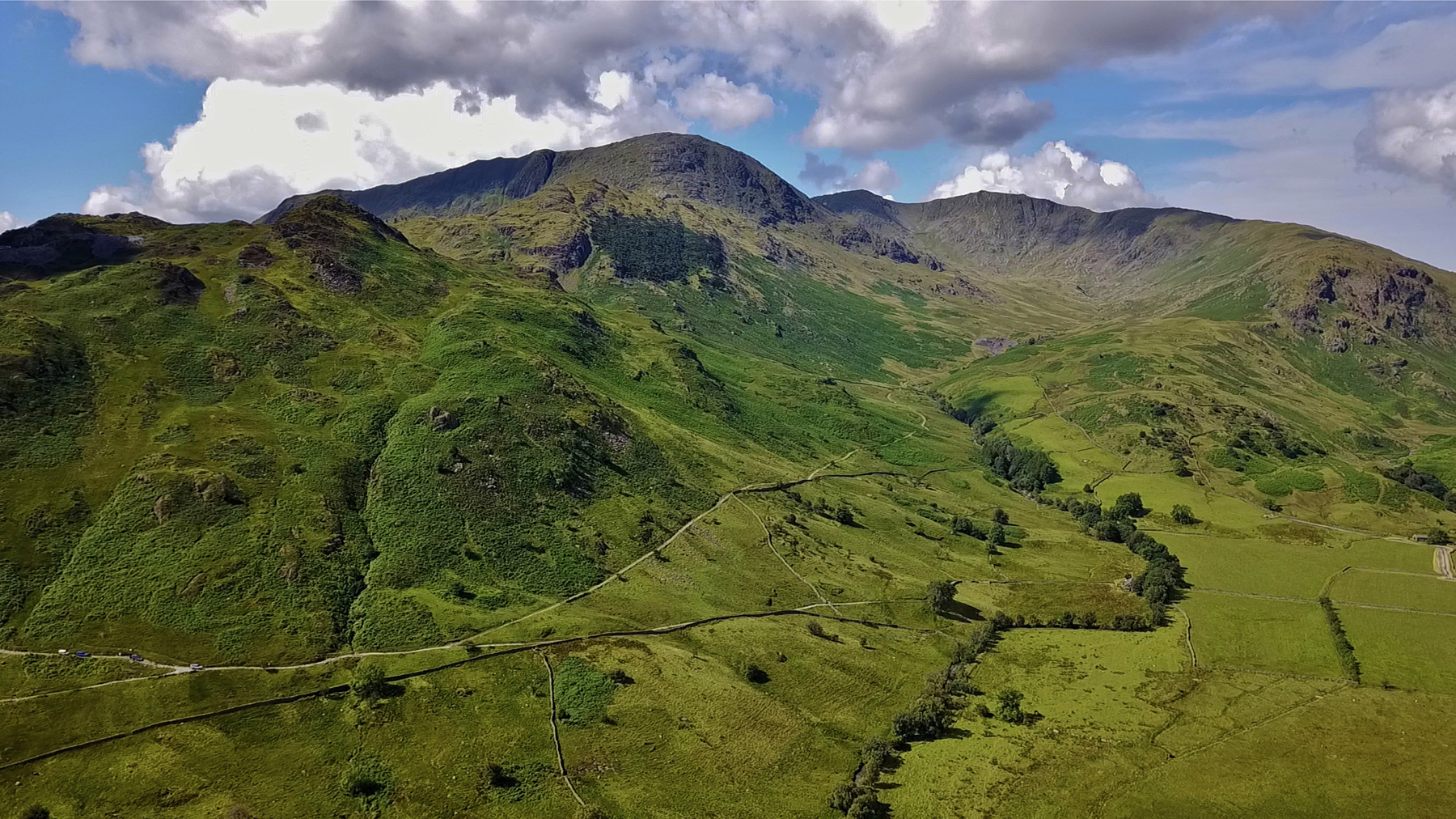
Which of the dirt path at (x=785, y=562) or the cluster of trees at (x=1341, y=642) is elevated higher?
the dirt path at (x=785, y=562)

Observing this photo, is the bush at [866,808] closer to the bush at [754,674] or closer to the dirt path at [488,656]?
the bush at [754,674]

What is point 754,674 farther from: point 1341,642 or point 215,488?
point 1341,642

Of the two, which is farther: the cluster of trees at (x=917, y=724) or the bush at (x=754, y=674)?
the bush at (x=754, y=674)

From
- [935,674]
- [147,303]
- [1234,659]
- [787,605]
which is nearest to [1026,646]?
[935,674]

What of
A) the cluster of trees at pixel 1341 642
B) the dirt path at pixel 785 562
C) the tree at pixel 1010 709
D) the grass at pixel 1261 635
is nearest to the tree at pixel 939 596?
the dirt path at pixel 785 562

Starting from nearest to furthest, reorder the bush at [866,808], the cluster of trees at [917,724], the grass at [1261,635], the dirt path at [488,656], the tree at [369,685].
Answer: the dirt path at [488,656]
the bush at [866,808]
the cluster of trees at [917,724]
the tree at [369,685]
the grass at [1261,635]

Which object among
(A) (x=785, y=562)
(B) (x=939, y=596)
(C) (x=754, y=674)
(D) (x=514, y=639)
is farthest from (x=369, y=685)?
(B) (x=939, y=596)

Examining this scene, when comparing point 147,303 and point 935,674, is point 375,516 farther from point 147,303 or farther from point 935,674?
point 935,674

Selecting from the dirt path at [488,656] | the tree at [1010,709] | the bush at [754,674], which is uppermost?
the dirt path at [488,656]
